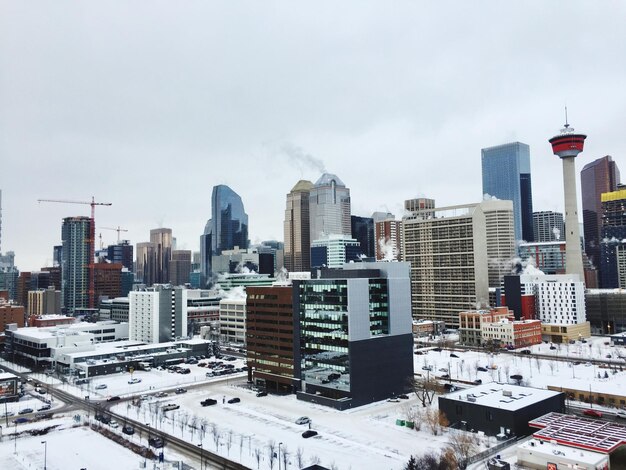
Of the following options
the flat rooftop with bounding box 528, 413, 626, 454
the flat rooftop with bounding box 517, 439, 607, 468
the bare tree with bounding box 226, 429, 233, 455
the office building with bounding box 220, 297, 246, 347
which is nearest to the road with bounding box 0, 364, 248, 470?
the bare tree with bounding box 226, 429, 233, 455

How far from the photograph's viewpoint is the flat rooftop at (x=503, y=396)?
6412cm

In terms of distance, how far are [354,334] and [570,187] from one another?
138 meters

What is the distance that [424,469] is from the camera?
160ft

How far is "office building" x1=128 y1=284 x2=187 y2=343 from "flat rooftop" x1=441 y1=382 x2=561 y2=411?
320 feet

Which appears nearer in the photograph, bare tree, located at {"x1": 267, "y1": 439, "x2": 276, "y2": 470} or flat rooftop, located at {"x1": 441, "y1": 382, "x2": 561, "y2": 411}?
bare tree, located at {"x1": 267, "y1": 439, "x2": 276, "y2": 470}

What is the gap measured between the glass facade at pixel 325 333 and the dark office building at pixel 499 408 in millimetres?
16831

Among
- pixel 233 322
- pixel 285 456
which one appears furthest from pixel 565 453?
pixel 233 322

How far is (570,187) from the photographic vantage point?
600ft

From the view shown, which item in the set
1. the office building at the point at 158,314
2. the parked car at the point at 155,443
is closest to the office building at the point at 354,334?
the parked car at the point at 155,443

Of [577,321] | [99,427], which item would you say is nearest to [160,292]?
[99,427]

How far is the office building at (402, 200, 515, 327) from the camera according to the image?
178m

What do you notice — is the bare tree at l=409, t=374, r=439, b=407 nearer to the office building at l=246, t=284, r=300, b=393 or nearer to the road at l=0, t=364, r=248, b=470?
the office building at l=246, t=284, r=300, b=393

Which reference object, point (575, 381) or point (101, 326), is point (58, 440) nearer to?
point (575, 381)

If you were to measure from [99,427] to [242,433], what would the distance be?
65.8ft
